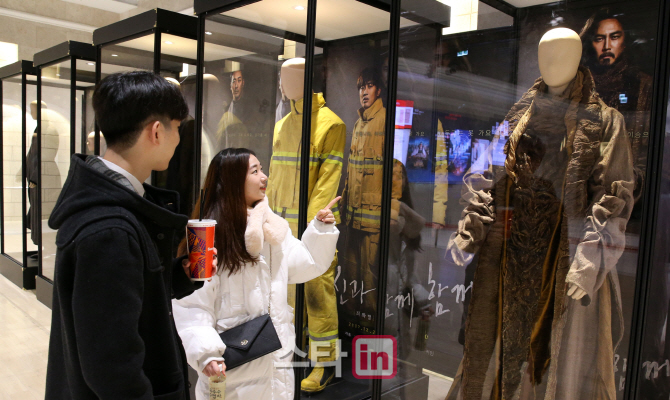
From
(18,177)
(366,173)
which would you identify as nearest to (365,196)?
(366,173)

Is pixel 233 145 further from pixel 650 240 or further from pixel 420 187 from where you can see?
pixel 650 240

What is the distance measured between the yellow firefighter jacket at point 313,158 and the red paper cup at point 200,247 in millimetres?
1227

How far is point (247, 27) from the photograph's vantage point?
274 cm

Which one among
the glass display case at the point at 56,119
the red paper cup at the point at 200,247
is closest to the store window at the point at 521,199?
the red paper cup at the point at 200,247

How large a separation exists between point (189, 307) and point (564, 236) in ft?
4.48

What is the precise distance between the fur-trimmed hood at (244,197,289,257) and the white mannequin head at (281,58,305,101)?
728 mm

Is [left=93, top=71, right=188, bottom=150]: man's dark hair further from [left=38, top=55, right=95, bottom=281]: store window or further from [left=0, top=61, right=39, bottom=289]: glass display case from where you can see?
[left=0, top=61, right=39, bottom=289]: glass display case

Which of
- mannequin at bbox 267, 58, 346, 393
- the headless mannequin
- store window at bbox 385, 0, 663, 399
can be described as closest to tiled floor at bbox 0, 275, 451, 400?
store window at bbox 385, 0, 663, 399

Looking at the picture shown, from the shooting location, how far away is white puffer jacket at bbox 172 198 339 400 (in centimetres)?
A: 178

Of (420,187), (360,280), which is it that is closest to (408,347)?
(360,280)

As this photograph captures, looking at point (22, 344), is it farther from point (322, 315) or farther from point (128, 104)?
point (128, 104)

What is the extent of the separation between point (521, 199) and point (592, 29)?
624mm

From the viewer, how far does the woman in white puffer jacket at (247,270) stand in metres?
1.86

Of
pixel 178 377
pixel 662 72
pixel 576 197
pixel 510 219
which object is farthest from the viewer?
pixel 510 219
